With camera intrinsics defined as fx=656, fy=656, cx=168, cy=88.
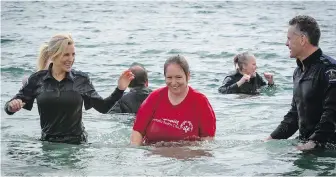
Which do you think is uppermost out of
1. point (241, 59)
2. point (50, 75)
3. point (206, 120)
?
point (50, 75)

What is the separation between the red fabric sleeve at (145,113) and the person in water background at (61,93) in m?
0.34

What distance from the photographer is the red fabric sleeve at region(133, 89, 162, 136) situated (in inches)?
330

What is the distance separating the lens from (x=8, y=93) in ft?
49.6

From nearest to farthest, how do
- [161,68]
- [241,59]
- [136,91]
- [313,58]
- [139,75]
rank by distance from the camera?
[313,58], [139,75], [136,91], [241,59], [161,68]

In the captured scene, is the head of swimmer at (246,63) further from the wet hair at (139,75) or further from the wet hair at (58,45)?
the wet hair at (58,45)

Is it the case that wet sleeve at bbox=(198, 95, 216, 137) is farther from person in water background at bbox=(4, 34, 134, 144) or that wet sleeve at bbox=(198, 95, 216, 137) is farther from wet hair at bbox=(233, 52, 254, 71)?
wet hair at bbox=(233, 52, 254, 71)

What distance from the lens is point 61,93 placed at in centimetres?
825

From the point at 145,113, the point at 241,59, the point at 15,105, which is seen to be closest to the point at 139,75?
the point at 145,113

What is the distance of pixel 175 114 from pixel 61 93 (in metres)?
1.46

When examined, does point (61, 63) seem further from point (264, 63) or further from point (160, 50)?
point (160, 50)

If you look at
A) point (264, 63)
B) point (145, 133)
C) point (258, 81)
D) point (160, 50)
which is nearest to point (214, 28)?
point (160, 50)

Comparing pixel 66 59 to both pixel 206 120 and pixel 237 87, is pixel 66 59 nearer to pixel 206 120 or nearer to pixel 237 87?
pixel 206 120

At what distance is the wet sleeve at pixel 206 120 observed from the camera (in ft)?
27.1

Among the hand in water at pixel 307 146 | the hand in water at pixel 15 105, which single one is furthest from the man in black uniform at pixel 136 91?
the hand in water at pixel 307 146
